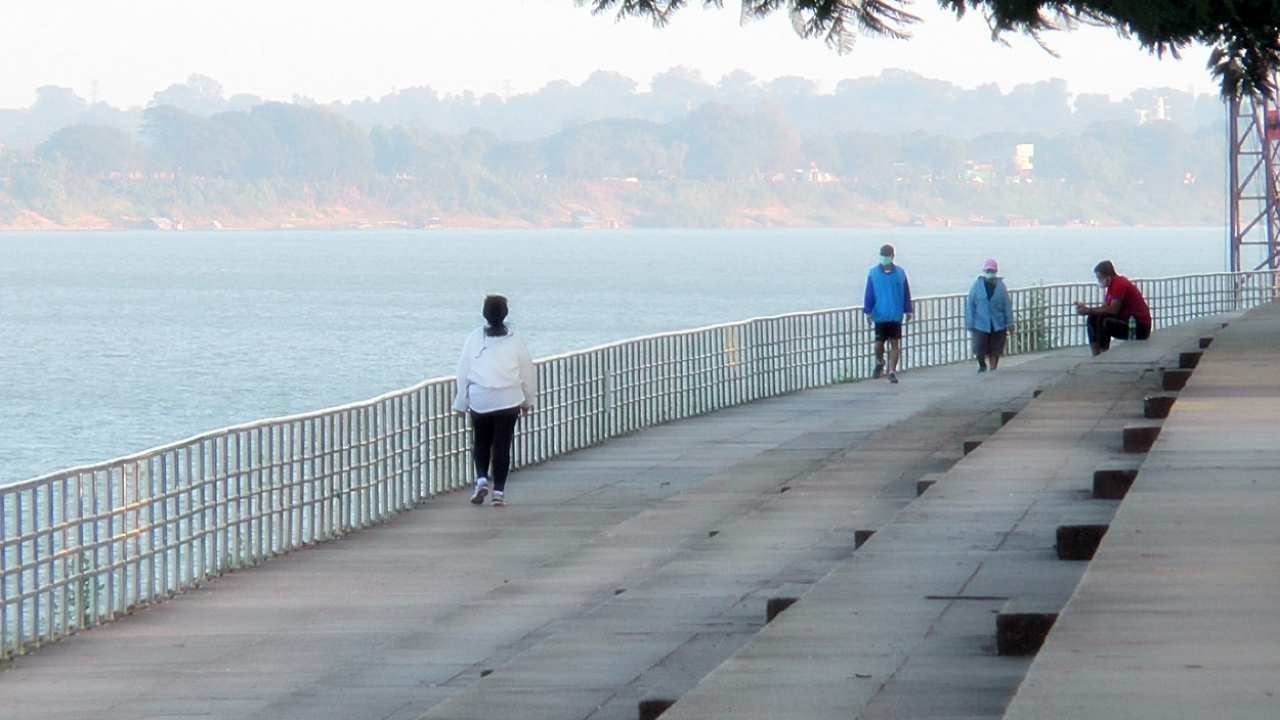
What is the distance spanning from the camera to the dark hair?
15.9 metres

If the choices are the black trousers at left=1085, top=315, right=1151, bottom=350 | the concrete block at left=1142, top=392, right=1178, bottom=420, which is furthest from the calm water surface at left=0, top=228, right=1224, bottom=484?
the concrete block at left=1142, top=392, right=1178, bottom=420

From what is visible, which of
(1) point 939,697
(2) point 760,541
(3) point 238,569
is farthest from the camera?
(3) point 238,569

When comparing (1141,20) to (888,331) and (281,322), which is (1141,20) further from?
(281,322)

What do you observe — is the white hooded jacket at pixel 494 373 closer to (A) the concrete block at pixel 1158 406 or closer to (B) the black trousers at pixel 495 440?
(B) the black trousers at pixel 495 440

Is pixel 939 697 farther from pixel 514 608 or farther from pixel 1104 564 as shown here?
pixel 514 608

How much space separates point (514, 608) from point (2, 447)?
41.1 m

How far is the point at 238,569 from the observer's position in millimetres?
14555

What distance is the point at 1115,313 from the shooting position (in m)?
24.3

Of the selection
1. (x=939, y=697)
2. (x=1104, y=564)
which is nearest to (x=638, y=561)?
(x=1104, y=564)

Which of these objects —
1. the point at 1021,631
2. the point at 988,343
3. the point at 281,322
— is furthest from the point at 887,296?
the point at 281,322

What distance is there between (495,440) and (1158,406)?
Answer: 4626 mm

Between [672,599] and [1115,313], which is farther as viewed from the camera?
[1115,313]

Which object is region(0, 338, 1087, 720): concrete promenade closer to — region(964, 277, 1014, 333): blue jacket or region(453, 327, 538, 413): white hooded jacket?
region(453, 327, 538, 413): white hooded jacket

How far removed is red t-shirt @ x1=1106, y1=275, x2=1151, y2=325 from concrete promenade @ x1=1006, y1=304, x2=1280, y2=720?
10.2 m
